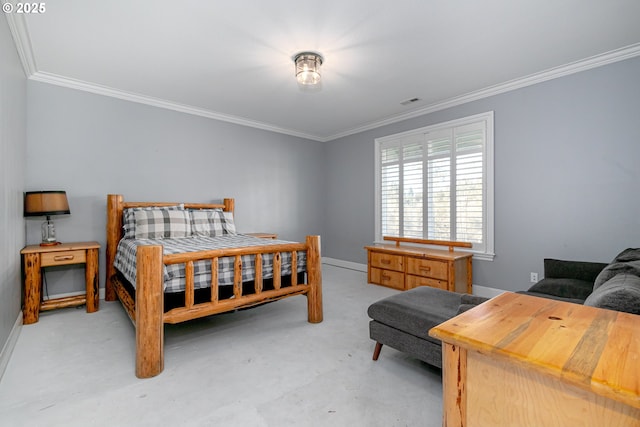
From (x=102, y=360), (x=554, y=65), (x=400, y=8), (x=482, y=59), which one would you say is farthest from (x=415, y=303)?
(x=554, y=65)

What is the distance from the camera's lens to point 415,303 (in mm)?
1979

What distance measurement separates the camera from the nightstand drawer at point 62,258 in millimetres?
2773

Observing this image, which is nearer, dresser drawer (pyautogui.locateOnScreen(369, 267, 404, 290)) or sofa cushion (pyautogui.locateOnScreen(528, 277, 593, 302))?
sofa cushion (pyautogui.locateOnScreen(528, 277, 593, 302))

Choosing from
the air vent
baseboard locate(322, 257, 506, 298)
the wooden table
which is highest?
the air vent

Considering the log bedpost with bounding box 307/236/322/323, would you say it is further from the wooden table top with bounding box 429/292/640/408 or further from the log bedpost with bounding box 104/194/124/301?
the log bedpost with bounding box 104/194/124/301

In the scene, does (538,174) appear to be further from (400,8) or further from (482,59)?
(400,8)

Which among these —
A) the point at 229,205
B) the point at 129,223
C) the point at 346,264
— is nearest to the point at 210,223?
the point at 229,205

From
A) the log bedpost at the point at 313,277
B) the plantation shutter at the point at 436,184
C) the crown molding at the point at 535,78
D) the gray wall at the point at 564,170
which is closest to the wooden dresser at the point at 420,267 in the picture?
the plantation shutter at the point at 436,184

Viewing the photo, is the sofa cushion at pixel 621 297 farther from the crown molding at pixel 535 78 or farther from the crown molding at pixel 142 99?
the crown molding at pixel 142 99

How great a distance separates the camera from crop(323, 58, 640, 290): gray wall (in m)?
2.66

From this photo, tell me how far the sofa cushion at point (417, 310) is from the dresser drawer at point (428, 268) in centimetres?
129

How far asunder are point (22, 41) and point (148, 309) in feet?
8.36

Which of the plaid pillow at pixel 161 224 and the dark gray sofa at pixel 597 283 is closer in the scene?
the dark gray sofa at pixel 597 283

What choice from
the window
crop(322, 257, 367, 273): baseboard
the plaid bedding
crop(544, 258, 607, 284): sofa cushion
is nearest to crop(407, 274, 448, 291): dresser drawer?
the window
